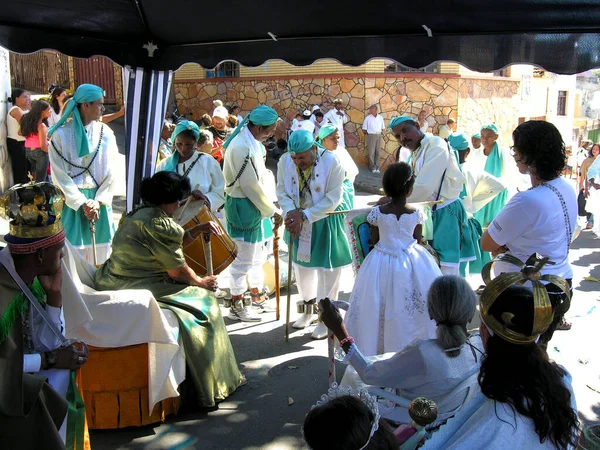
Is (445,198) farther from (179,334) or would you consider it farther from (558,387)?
(558,387)

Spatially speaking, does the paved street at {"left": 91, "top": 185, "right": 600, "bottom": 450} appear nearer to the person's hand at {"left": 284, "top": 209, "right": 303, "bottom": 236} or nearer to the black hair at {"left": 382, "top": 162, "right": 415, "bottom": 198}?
the person's hand at {"left": 284, "top": 209, "right": 303, "bottom": 236}

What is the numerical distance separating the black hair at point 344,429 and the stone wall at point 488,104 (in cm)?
1913

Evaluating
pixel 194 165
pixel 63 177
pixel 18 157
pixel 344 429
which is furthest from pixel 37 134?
pixel 344 429

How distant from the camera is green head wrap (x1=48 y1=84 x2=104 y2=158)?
19.1 ft

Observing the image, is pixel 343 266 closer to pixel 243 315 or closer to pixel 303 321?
pixel 303 321

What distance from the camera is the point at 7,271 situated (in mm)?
2523

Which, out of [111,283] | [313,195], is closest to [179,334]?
[111,283]

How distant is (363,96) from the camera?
1972 centimetres

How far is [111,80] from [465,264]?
18237 millimetres

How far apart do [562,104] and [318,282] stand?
26.7 meters

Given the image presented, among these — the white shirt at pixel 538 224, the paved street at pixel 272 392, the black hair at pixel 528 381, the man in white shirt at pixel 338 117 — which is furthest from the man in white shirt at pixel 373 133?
the black hair at pixel 528 381

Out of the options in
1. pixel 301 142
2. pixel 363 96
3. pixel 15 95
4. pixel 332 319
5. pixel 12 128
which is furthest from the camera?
pixel 363 96

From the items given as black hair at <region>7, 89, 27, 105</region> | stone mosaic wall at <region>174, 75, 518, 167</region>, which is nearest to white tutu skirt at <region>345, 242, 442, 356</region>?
black hair at <region>7, 89, 27, 105</region>

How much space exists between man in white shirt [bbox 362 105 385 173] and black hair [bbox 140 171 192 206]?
50.0 feet
